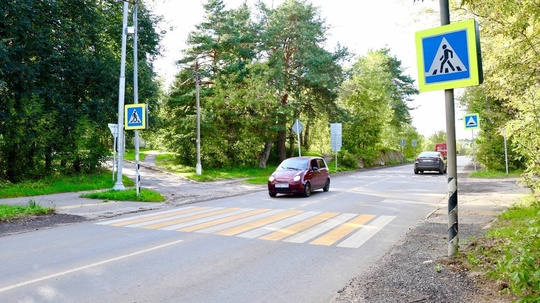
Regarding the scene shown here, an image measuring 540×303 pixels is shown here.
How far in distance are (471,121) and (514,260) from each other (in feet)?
65.5

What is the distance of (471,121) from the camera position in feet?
71.8

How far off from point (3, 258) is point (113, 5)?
22138mm

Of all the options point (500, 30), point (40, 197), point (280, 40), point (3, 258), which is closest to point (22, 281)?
point (3, 258)

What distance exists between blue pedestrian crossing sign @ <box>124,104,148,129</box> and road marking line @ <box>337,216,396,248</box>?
9.49 metres

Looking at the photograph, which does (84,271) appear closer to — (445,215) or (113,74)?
(445,215)

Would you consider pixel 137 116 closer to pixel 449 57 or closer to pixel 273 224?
pixel 273 224

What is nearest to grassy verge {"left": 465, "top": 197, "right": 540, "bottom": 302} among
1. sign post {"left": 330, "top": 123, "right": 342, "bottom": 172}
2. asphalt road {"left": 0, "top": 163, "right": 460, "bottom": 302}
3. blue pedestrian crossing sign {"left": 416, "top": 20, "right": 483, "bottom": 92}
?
asphalt road {"left": 0, "top": 163, "right": 460, "bottom": 302}

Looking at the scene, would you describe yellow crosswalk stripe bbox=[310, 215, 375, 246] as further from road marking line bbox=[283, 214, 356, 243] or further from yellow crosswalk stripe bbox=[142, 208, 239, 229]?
yellow crosswalk stripe bbox=[142, 208, 239, 229]

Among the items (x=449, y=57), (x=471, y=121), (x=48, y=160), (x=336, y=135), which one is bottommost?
(x=48, y=160)

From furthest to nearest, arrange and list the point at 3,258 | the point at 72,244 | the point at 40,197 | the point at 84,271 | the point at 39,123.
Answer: the point at 39,123, the point at 40,197, the point at 72,244, the point at 3,258, the point at 84,271

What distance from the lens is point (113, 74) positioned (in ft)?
76.1

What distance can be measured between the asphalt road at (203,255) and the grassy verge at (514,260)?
63.8 inches

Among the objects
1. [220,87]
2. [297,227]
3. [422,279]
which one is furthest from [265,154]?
[422,279]

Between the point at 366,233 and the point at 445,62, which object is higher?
the point at 445,62
